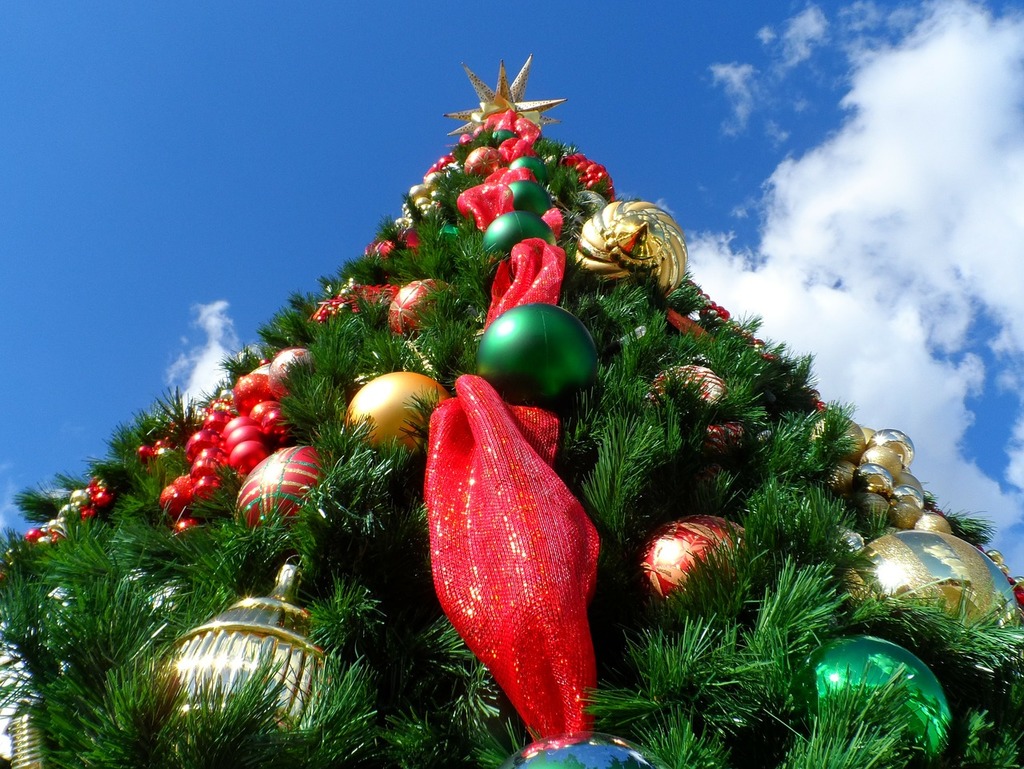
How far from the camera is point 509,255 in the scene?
5.62 feet

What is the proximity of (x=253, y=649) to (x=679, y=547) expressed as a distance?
49 centimetres

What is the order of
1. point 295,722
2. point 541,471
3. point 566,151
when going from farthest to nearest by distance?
point 566,151, point 541,471, point 295,722

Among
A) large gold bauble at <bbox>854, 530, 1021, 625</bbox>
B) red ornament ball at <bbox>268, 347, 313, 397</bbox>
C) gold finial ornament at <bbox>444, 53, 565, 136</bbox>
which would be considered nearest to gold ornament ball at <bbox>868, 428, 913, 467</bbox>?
large gold bauble at <bbox>854, 530, 1021, 625</bbox>

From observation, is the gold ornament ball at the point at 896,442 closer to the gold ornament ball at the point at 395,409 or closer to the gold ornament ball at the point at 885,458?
the gold ornament ball at the point at 885,458

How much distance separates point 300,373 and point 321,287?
4.70ft

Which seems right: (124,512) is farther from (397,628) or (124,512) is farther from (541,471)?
(541,471)

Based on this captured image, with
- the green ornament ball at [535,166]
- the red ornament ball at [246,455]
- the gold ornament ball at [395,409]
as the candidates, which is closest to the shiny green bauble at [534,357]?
the gold ornament ball at [395,409]

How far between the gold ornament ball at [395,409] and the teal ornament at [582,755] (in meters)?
0.61

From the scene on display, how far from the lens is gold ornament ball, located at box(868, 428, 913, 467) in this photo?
1.80 metres

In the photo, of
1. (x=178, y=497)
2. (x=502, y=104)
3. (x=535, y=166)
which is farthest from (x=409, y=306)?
(x=502, y=104)

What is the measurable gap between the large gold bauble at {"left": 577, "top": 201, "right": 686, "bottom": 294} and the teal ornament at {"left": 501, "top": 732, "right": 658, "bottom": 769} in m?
1.57

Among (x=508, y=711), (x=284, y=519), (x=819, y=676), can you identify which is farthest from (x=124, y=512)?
(x=819, y=676)

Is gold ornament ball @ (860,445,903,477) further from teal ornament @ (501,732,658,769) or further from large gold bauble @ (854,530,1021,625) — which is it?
teal ornament @ (501,732,658,769)

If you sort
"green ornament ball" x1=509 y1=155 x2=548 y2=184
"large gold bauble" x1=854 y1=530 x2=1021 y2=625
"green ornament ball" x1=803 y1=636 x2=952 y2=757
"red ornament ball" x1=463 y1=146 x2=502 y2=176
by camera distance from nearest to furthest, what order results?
1. "green ornament ball" x1=803 y1=636 x2=952 y2=757
2. "large gold bauble" x1=854 y1=530 x2=1021 y2=625
3. "green ornament ball" x1=509 y1=155 x2=548 y2=184
4. "red ornament ball" x1=463 y1=146 x2=502 y2=176
